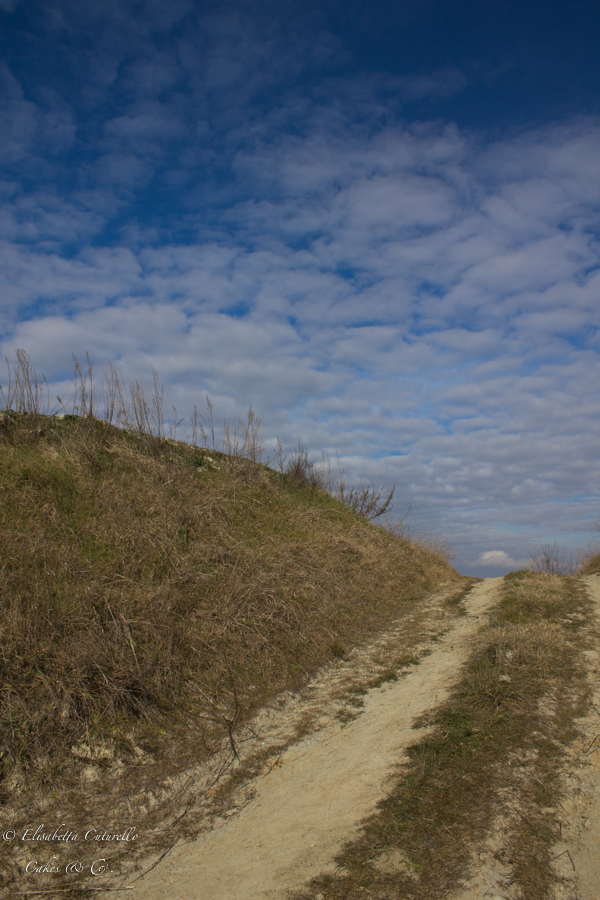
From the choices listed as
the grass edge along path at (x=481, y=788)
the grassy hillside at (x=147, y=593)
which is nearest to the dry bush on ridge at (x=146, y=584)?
the grassy hillside at (x=147, y=593)

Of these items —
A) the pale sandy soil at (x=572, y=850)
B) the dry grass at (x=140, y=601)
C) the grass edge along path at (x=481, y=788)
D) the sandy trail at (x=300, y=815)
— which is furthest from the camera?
the dry grass at (x=140, y=601)

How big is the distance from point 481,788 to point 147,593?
4.11 meters

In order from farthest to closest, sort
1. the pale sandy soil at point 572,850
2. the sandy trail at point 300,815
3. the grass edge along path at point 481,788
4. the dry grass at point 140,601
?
the dry grass at point 140,601 → the sandy trail at point 300,815 → the grass edge along path at point 481,788 → the pale sandy soil at point 572,850

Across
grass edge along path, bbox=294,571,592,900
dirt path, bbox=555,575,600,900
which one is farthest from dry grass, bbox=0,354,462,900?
dirt path, bbox=555,575,600,900

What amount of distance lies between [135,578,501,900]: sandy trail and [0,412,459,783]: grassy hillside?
1.06m

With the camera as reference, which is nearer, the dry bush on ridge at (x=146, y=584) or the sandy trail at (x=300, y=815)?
the sandy trail at (x=300, y=815)

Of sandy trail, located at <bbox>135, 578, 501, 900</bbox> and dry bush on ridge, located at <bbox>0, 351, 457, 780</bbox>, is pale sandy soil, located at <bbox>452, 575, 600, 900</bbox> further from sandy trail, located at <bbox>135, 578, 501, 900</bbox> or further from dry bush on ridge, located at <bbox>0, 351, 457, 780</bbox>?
dry bush on ridge, located at <bbox>0, 351, 457, 780</bbox>

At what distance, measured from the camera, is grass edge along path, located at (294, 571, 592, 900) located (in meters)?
2.81

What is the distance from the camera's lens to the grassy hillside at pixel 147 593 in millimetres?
4500

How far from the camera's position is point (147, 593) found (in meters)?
6.02

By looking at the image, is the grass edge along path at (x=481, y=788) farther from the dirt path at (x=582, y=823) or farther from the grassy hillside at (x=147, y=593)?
the grassy hillside at (x=147, y=593)

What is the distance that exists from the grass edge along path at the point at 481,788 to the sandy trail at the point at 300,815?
0.52ft

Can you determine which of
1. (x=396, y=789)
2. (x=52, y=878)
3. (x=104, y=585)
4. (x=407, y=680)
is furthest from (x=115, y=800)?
(x=407, y=680)

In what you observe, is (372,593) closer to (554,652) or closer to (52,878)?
(554,652)
